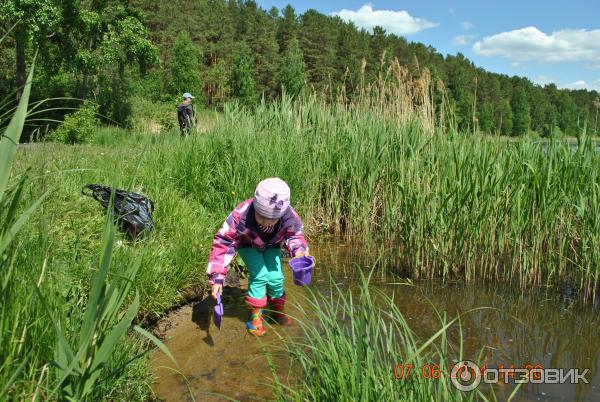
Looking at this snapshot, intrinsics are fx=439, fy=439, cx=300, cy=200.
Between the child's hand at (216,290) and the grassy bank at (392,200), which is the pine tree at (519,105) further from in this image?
the child's hand at (216,290)

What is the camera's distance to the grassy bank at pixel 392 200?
12.0 feet

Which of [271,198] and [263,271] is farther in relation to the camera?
[263,271]

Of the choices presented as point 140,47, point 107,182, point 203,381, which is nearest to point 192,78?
point 140,47

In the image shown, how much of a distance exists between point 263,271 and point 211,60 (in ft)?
173

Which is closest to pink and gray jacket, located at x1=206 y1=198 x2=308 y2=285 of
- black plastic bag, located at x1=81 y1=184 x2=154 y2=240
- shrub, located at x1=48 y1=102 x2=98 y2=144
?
black plastic bag, located at x1=81 y1=184 x2=154 y2=240

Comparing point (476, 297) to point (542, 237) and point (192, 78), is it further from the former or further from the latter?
point (192, 78)

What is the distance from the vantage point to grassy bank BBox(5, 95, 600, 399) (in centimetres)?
367

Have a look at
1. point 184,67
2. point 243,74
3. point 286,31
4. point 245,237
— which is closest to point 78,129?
point 245,237

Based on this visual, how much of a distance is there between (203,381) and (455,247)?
9.36 ft

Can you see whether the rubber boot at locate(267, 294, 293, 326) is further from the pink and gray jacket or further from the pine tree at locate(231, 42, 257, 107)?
the pine tree at locate(231, 42, 257, 107)

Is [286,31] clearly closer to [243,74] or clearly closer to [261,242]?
[243,74]

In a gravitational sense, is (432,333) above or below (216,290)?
below

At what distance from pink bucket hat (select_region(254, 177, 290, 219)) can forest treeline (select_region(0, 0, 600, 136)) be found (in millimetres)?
1292

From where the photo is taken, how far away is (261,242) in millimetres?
3496
